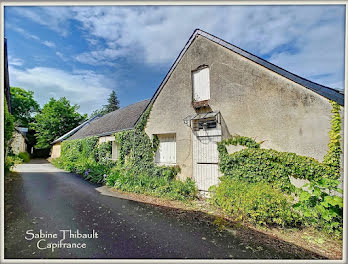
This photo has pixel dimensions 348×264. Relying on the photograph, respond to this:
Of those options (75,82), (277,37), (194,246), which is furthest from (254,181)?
(75,82)

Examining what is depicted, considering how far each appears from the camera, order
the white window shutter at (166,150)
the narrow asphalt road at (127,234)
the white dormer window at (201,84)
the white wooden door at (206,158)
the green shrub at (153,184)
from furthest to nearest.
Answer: the white window shutter at (166,150) → the white dormer window at (201,84) → the green shrub at (153,184) → the white wooden door at (206,158) → the narrow asphalt road at (127,234)

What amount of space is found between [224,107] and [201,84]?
1393mm

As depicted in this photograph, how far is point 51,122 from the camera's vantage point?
1042 inches

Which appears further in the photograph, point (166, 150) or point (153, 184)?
point (166, 150)

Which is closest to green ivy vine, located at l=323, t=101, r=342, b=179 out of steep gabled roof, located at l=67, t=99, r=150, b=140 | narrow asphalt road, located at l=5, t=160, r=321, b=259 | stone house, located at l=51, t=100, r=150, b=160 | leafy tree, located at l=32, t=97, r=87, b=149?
narrow asphalt road, located at l=5, t=160, r=321, b=259

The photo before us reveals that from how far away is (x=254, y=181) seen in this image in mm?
4867

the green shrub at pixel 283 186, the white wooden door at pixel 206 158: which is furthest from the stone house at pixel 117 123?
the green shrub at pixel 283 186

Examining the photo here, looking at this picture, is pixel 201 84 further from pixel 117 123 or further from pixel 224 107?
pixel 117 123

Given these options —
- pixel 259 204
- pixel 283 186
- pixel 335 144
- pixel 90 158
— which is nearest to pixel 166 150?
pixel 259 204

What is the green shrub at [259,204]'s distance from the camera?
12.8 feet

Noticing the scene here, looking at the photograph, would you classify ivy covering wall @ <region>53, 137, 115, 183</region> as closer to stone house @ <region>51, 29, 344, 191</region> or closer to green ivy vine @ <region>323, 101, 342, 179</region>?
stone house @ <region>51, 29, 344, 191</region>

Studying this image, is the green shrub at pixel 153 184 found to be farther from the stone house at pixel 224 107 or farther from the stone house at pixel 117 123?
the stone house at pixel 117 123

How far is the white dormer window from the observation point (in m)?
6.40

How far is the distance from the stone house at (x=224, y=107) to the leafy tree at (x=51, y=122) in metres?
25.3
